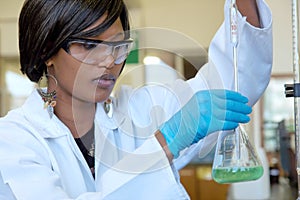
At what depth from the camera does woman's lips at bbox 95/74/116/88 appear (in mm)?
959

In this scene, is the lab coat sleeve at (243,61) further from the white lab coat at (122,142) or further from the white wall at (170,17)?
the white wall at (170,17)

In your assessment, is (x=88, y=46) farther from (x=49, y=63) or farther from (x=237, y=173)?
(x=237, y=173)

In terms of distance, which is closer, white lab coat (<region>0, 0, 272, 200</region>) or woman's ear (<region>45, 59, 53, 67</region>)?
white lab coat (<region>0, 0, 272, 200</region>)

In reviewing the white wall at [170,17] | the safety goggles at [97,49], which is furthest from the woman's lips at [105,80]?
the white wall at [170,17]

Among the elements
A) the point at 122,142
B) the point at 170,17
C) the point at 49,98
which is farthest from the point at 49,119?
the point at 170,17

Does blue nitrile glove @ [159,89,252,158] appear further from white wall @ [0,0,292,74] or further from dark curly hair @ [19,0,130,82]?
white wall @ [0,0,292,74]

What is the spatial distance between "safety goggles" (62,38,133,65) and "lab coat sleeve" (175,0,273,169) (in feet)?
0.56

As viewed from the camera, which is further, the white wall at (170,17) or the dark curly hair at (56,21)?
the white wall at (170,17)

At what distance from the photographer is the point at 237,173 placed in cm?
72

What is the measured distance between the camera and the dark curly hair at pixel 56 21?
952 mm

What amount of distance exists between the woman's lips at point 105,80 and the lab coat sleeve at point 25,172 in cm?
19

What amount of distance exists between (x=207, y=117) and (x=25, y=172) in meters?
0.39

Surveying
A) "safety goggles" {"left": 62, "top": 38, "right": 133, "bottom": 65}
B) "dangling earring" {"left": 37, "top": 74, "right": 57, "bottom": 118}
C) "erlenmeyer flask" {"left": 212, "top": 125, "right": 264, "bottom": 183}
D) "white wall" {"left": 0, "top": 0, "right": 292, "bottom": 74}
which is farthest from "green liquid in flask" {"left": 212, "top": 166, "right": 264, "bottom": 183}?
"white wall" {"left": 0, "top": 0, "right": 292, "bottom": 74}

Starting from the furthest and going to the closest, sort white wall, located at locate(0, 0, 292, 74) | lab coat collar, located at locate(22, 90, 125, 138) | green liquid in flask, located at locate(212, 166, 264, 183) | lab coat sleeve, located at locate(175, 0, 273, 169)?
1. white wall, located at locate(0, 0, 292, 74)
2. lab coat collar, located at locate(22, 90, 125, 138)
3. lab coat sleeve, located at locate(175, 0, 273, 169)
4. green liquid in flask, located at locate(212, 166, 264, 183)
